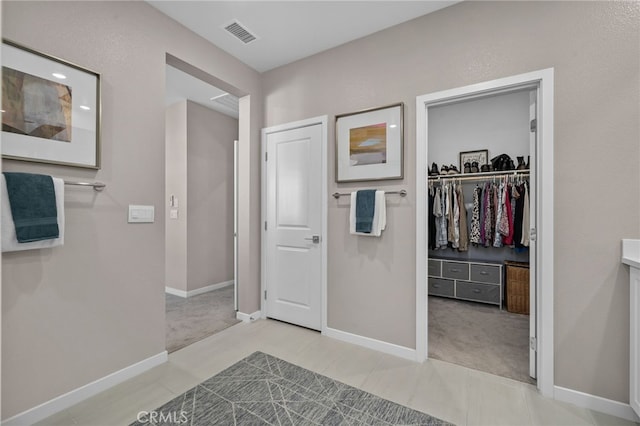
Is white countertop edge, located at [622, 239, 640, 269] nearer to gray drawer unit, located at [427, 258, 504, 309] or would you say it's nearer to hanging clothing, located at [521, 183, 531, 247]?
hanging clothing, located at [521, 183, 531, 247]

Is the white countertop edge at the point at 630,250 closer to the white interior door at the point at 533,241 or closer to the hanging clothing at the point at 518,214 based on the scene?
the white interior door at the point at 533,241

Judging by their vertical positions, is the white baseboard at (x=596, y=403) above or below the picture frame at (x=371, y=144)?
below

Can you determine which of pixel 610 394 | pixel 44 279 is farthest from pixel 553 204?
pixel 44 279

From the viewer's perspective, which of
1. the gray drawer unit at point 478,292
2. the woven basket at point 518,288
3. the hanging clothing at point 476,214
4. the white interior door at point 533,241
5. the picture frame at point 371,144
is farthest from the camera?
the hanging clothing at point 476,214

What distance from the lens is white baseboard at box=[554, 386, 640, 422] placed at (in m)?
1.86

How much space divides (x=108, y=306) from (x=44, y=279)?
0.42 metres

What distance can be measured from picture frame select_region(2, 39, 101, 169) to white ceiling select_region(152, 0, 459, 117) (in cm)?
90

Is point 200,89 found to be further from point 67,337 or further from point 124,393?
point 124,393

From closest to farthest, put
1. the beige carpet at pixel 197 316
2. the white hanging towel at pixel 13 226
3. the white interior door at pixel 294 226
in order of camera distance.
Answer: the white hanging towel at pixel 13 226, the beige carpet at pixel 197 316, the white interior door at pixel 294 226

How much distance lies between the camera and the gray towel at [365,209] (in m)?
2.61

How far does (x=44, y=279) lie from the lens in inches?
74.5

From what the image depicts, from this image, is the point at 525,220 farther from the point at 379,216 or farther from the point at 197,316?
the point at 197,316

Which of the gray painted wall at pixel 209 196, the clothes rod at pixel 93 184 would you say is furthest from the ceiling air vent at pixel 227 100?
the clothes rod at pixel 93 184

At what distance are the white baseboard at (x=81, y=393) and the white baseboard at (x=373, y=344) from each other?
1406 mm
